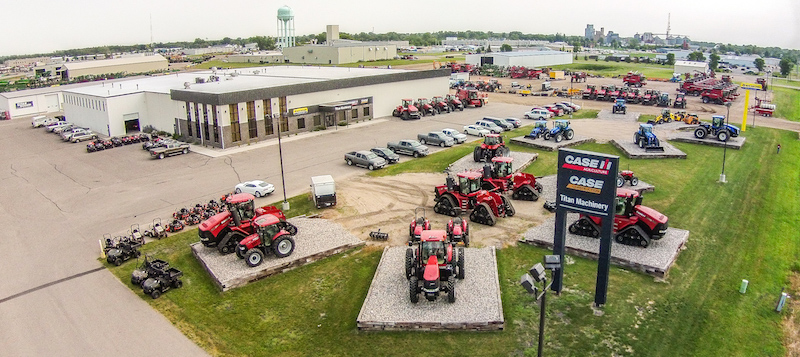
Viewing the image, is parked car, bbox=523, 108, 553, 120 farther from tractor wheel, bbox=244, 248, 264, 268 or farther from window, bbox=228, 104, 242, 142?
tractor wheel, bbox=244, 248, 264, 268

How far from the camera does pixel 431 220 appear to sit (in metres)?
26.2

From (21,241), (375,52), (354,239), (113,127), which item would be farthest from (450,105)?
(375,52)

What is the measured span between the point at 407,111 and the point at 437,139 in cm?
1397

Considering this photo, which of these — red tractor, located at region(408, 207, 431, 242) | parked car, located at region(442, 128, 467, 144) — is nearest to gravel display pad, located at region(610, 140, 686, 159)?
parked car, located at region(442, 128, 467, 144)

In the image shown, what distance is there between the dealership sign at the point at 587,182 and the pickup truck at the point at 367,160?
20.0 metres

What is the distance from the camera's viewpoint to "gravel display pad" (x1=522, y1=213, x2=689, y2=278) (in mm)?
20078

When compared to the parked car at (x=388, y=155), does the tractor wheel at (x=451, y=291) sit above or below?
below

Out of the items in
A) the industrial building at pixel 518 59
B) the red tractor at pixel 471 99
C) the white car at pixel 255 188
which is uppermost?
the industrial building at pixel 518 59

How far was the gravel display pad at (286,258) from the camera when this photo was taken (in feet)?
66.3

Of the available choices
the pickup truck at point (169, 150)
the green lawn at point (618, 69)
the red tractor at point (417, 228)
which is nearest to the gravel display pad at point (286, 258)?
the red tractor at point (417, 228)

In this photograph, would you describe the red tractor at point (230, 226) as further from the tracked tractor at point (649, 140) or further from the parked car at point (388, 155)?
the tracked tractor at point (649, 140)

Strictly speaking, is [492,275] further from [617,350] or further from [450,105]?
[450,105]

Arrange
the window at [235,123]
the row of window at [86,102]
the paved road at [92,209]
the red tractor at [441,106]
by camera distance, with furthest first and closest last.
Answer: the red tractor at [441,106]
the row of window at [86,102]
the window at [235,123]
the paved road at [92,209]

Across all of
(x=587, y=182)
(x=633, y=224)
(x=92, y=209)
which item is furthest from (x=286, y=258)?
(x=92, y=209)
